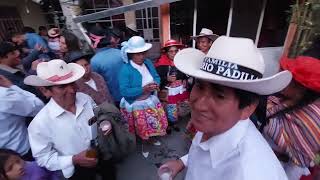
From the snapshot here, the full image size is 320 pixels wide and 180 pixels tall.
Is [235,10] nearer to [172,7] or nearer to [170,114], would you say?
[172,7]

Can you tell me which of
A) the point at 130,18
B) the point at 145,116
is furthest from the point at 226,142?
the point at 130,18

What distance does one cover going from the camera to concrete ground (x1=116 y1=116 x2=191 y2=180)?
3.01m

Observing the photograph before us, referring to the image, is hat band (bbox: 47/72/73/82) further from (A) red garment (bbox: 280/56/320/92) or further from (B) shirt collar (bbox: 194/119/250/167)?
(A) red garment (bbox: 280/56/320/92)

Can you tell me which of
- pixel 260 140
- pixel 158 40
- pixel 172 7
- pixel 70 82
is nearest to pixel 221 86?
pixel 260 140

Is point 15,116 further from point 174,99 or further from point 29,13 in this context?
point 29,13

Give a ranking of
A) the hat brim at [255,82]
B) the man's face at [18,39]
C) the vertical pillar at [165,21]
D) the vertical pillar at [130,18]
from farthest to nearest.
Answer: the vertical pillar at [130,18] < the vertical pillar at [165,21] < the man's face at [18,39] < the hat brim at [255,82]

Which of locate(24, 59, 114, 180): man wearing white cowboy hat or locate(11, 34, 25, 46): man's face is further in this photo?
locate(11, 34, 25, 46): man's face

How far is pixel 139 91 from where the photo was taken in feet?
9.93

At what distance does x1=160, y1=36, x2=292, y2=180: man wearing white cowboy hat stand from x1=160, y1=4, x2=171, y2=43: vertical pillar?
4841 mm

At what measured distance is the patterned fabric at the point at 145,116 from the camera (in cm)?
317

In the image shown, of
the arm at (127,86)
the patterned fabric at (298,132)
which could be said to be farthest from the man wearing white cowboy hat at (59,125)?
the patterned fabric at (298,132)

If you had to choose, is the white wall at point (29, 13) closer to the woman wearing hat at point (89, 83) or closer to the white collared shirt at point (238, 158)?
the woman wearing hat at point (89, 83)

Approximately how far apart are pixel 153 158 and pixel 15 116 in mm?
1931

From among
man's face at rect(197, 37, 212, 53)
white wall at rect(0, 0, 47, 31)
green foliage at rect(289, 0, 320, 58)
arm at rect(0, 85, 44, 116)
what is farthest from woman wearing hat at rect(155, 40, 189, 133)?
white wall at rect(0, 0, 47, 31)
